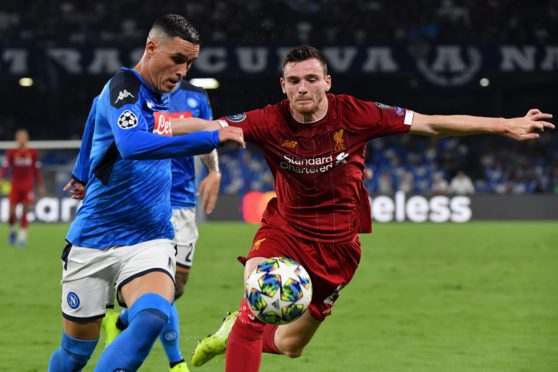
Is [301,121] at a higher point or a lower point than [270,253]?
higher

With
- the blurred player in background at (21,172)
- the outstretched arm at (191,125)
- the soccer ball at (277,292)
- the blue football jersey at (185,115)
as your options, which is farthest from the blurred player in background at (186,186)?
the blurred player in background at (21,172)

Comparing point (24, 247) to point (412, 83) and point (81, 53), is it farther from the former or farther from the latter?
point (412, 83)

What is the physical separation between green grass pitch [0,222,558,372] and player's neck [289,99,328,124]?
217 centimetres

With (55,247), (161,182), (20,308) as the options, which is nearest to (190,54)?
(161,182)

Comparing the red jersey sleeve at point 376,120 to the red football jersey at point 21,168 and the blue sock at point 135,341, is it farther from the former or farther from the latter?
the red football jersey at point 21,168

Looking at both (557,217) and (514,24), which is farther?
(514,24)

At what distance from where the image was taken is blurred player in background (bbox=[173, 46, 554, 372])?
5367 millimetres

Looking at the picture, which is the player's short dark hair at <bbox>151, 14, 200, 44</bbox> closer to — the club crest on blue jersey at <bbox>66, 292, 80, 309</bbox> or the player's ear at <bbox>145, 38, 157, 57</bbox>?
the player's ear at <bbox>145, 38, 157, 57</bbox>

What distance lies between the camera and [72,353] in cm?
492

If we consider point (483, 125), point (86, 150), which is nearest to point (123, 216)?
point (86, 150)

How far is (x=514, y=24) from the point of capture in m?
30.9

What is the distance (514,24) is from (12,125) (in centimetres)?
1643

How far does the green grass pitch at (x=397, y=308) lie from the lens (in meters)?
7.31

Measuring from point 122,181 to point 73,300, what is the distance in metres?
0.63
